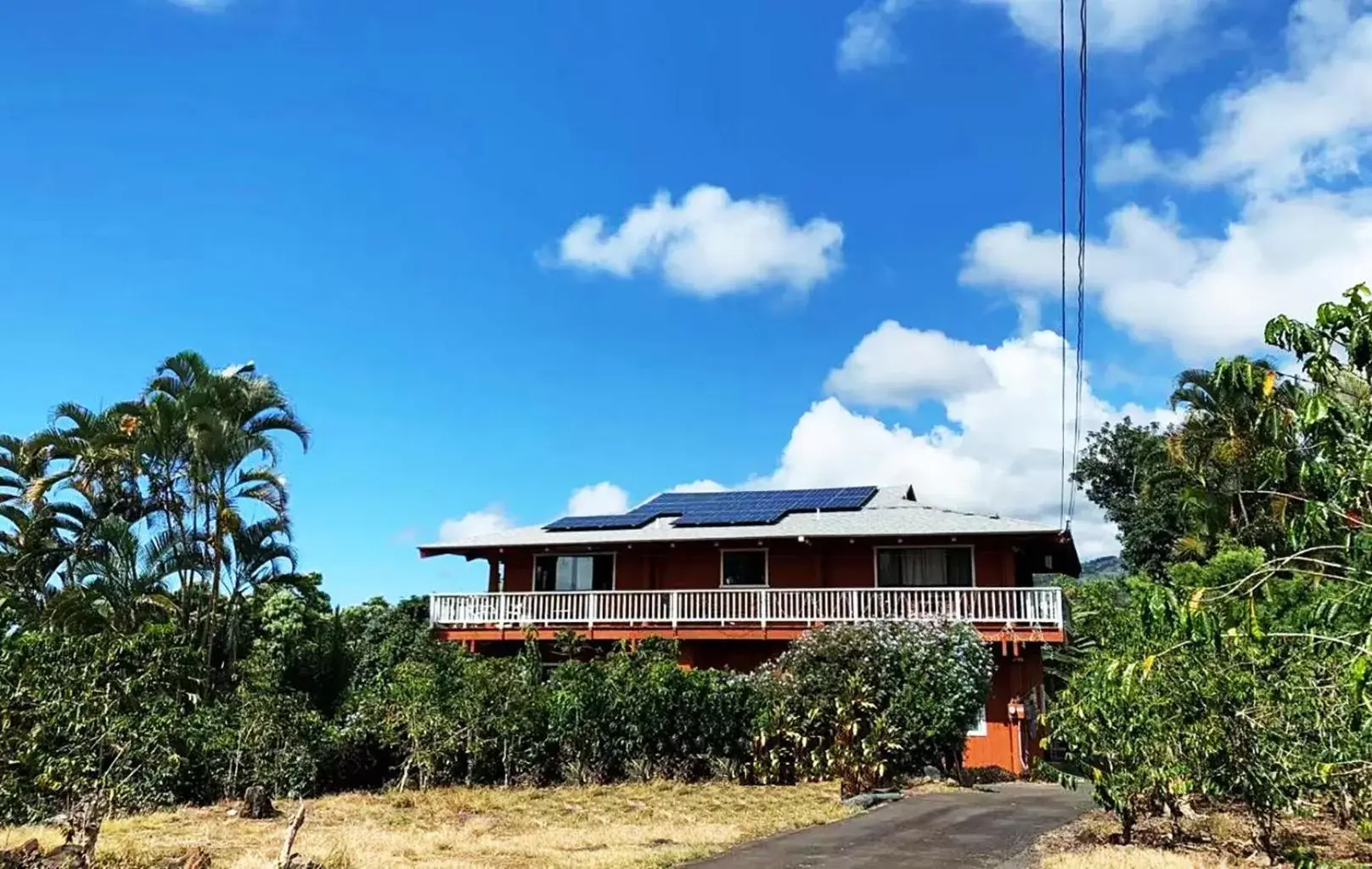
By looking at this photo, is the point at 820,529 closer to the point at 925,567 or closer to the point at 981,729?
the point at 925,567

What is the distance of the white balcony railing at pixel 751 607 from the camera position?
22.0 m

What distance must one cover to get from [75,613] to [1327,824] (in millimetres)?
19125

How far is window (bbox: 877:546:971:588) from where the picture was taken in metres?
24.6

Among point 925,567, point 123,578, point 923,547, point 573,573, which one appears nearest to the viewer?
point 123,578

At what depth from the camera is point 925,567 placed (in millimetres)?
25000

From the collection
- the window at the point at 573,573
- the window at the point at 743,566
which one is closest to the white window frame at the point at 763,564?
the window at the point at 743,566

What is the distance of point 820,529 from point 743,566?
102 inches

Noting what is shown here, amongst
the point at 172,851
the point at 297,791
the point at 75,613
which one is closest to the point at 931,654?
the point at 297,791

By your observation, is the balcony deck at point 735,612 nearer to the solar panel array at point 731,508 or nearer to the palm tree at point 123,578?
the solar panel array at point 731,508

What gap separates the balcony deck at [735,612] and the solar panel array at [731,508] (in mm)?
2799

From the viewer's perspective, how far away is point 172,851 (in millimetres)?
10555

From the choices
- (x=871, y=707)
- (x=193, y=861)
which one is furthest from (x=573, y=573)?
(x=193, y=861)

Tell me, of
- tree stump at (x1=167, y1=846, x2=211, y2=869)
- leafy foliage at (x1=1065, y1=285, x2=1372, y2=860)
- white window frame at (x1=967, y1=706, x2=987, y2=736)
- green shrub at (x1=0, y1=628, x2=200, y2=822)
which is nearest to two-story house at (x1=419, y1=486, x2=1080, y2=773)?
white window frame at (x1=967, y1=706, x2=987, y2=736)

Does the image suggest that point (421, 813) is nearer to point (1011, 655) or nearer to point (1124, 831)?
point (1124, 831)
